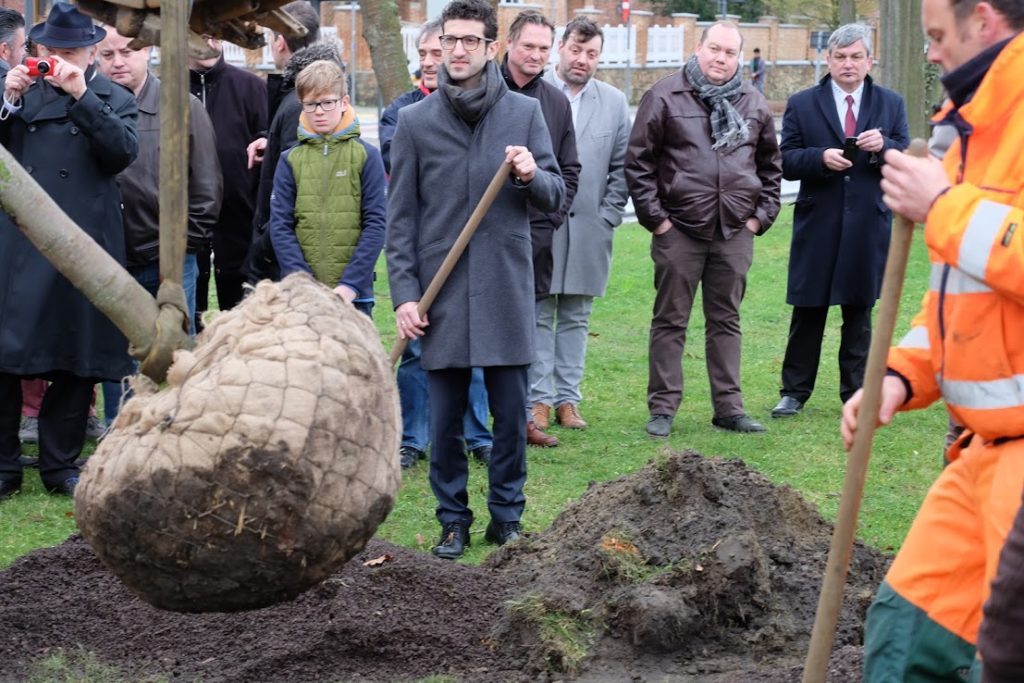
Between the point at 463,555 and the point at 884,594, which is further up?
the point at 884,594

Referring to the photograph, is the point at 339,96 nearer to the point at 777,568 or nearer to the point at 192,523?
the point at 777,568

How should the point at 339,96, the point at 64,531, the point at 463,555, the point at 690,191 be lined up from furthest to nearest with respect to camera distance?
the point at 690,191
the point at 339,96
the point at 64,531
the point at 463,555

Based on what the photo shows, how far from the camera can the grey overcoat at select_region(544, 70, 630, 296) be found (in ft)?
29.6

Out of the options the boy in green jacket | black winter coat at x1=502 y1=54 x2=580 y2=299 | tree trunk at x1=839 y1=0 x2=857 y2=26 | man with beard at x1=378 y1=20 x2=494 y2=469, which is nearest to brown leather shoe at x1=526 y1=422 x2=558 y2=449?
man with beard at x1=378 y1=20 x2=494 y2=469

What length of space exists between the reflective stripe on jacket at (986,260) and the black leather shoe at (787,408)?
19.4 ft

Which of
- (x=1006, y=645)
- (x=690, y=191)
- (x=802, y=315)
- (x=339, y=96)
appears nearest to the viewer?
(x=1006, y=645)

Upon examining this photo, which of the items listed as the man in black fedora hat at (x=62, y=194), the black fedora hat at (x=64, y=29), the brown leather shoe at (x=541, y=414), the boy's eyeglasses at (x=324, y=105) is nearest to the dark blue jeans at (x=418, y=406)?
the brown leather shoe at (x=541, y=414)

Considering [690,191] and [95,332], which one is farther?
[690,191]

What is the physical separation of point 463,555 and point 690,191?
324 cm

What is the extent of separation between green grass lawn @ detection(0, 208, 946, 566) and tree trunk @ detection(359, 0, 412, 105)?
2.20m

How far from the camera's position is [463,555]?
6.48 m

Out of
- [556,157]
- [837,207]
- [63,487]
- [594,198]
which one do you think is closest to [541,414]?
[594,198]

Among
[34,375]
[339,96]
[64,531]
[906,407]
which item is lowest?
[64,531]

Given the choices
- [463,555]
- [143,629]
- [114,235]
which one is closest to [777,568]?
[463,555]
